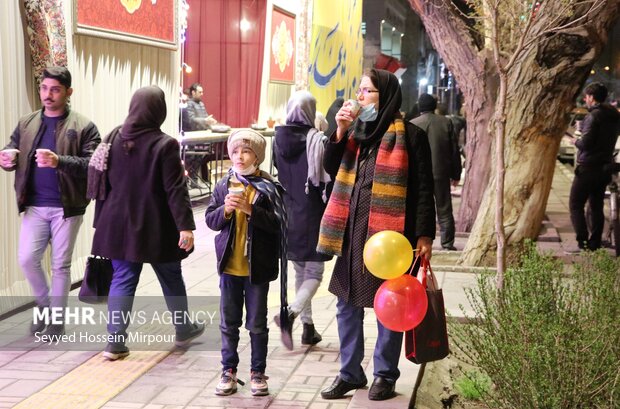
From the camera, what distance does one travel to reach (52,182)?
22.1 feet

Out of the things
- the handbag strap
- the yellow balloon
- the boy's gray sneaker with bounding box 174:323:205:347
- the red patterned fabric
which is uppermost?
the red patterned fabric

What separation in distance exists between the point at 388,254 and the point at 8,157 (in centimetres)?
308

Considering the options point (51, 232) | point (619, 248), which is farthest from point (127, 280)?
point (619, 248)

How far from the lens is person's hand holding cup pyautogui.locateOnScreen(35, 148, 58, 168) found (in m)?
6.38

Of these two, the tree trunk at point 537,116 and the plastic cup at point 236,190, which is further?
the tree trunk at point 537,116

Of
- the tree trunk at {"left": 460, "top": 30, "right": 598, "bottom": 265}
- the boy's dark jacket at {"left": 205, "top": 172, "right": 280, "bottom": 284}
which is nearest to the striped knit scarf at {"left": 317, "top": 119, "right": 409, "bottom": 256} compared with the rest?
the boy's dark jacket at {"left": 205, "top": 172, "right": 280, "bottom": 284}

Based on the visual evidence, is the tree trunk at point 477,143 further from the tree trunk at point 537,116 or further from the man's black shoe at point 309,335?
the man's black shoe at point 309,335

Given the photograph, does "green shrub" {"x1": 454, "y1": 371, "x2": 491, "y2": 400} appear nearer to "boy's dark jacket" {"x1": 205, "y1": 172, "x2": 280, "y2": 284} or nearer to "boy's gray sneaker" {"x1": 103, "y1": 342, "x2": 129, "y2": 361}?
"boy's dark jacket" {"x1": 205, "y1": 172, "x2": 280, "y2": 284}

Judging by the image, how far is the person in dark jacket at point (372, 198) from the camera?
5.22 meters

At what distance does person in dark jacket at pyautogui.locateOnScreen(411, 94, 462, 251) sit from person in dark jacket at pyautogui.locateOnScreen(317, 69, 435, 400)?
19.5 feet

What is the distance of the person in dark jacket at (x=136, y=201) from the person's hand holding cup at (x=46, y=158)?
0.33 meters

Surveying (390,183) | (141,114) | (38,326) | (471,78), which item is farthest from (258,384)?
(471,78)

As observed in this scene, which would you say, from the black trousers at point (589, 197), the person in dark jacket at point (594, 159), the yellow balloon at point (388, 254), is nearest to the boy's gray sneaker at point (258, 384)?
the yellow balloon at point (388, 254)

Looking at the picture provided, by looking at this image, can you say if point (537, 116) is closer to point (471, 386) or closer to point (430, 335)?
point (471, 386)
